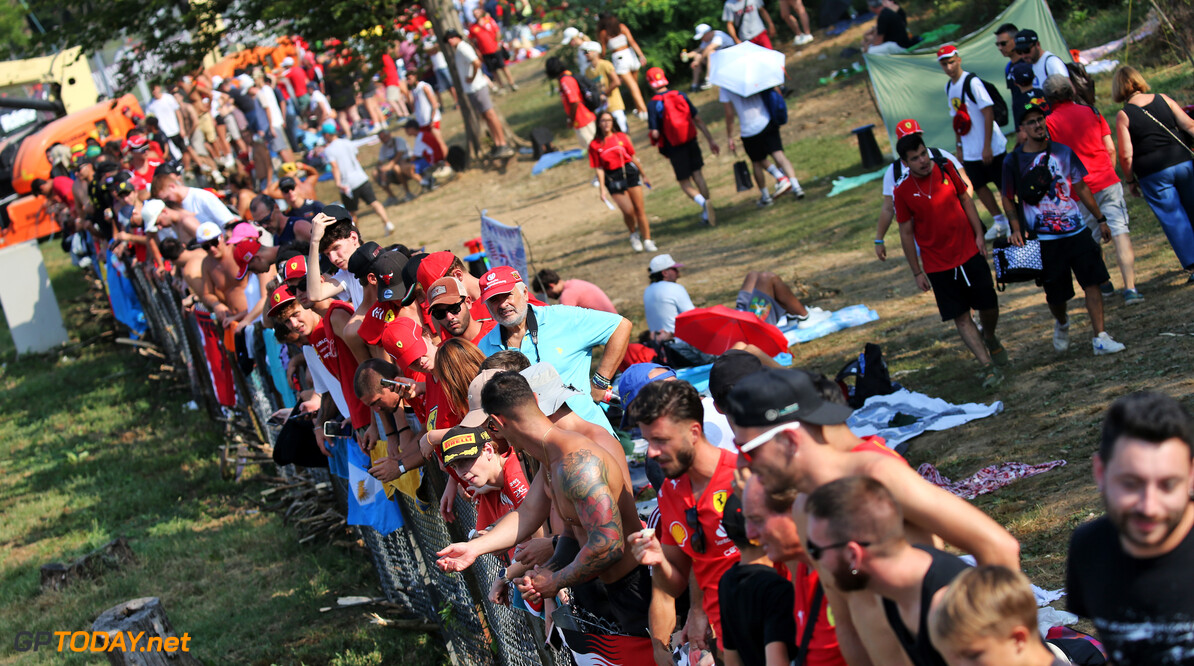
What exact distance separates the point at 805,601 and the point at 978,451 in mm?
4143

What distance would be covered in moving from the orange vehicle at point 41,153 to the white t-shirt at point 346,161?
687 cm

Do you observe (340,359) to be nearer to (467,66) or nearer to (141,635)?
(141,635)

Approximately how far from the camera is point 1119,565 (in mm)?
2559

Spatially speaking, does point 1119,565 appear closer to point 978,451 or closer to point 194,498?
point 978,451

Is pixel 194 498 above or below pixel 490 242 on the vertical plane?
below

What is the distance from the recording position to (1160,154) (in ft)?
25.9

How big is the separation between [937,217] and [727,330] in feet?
5.59

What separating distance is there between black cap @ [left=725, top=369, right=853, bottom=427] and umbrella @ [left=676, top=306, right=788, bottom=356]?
470 cm

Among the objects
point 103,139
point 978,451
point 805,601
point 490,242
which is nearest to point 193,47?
point 103,139

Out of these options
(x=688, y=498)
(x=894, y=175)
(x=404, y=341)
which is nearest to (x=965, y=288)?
(x=894, y=175)

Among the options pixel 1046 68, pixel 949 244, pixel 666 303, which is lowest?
pixel 666 303

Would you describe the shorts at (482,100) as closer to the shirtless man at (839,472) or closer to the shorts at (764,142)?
the shorts at (764,142)

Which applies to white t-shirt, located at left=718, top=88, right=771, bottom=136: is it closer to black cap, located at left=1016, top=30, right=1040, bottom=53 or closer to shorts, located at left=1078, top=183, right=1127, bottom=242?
black cap, located at left=1016, top=30, right=1040, bottom=53

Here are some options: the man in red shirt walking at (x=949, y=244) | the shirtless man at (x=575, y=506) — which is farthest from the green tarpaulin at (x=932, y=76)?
the shirtless man at (x=575, y=506)
